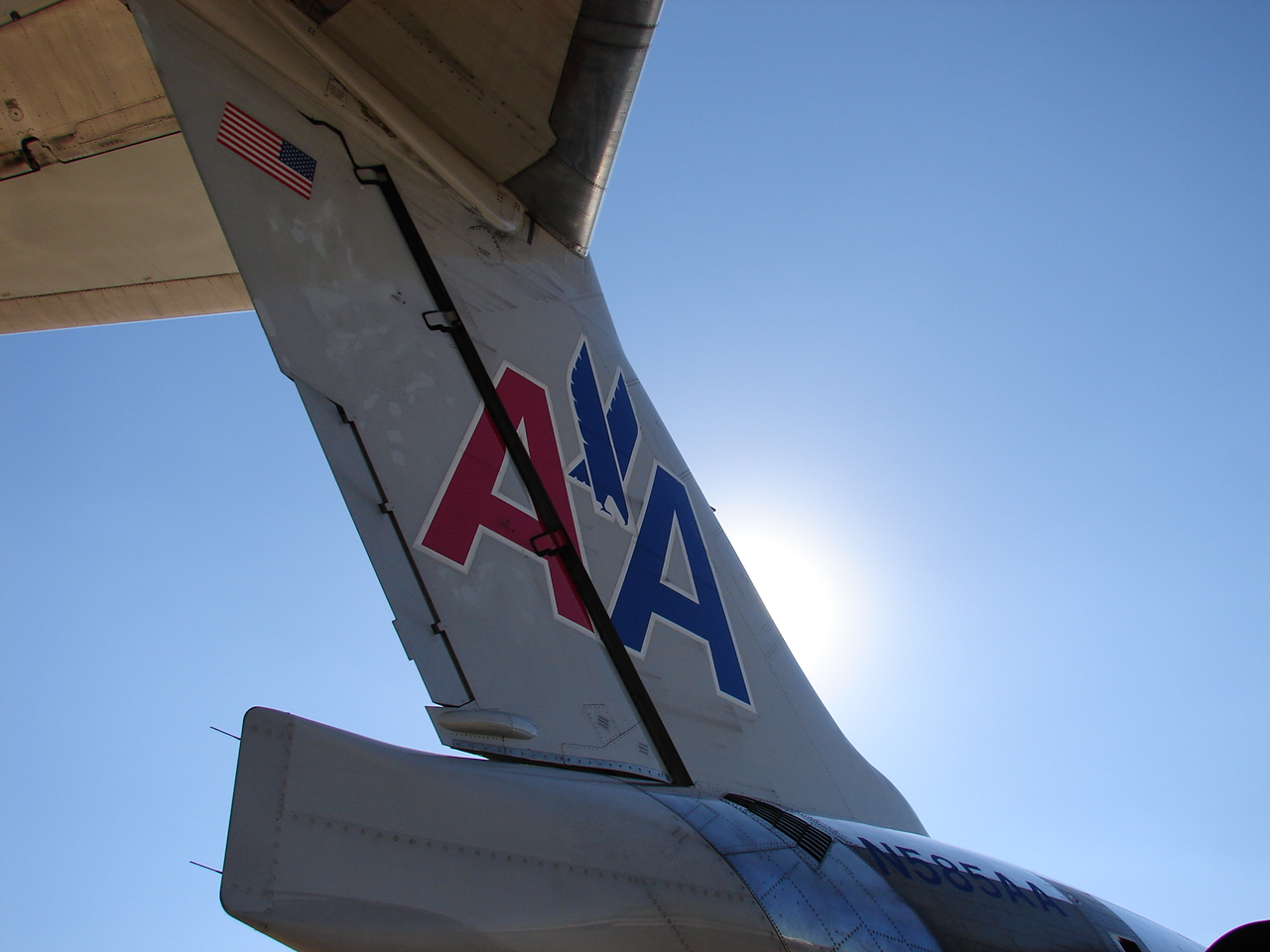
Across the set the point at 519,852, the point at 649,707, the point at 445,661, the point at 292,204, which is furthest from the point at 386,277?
the point at 519,852

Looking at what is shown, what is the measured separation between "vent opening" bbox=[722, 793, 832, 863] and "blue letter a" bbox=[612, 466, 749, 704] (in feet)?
2.55

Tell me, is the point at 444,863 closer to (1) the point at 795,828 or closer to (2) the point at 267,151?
(1) the point at 795,828

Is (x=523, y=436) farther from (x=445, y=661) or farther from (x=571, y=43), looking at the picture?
(x=571, y=43)

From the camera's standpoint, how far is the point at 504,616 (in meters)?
2.97

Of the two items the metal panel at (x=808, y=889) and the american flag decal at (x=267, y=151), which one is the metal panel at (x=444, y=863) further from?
the american flag decal at (x=267, y=151)

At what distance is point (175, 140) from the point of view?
318 cm

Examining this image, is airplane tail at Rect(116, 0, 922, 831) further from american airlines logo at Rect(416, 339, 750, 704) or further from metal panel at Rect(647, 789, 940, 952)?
metal panel at Rect(647, 789, 940, 952)

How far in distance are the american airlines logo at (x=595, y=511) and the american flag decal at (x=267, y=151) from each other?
3.33ft

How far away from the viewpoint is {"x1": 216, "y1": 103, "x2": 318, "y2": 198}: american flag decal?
2930mm

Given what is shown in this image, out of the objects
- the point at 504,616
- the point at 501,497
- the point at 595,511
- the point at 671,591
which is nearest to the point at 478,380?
the point at 501,497

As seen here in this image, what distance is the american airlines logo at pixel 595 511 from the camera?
10.3 ft

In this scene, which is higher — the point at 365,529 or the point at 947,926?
the point at 365,529

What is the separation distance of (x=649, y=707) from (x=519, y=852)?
1180 millimetres

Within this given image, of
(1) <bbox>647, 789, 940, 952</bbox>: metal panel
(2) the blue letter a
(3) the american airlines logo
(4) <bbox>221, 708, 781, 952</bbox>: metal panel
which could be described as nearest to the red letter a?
(3) the american airlines logo
